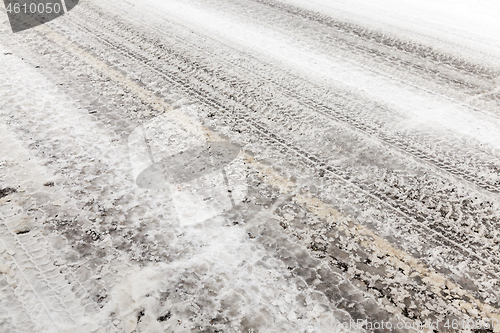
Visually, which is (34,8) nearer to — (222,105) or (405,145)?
(222,105)

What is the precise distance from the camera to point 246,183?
3.36m

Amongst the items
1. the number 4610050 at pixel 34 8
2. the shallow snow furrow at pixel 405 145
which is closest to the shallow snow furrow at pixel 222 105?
the shallow snow furrow at pixel 405 145

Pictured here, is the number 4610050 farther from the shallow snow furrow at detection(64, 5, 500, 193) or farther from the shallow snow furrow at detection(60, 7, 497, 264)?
the shallow snow furrow at detection(64, 5, 500, 193)

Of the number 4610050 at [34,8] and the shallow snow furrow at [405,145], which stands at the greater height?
the number 4610050 at [34,8]

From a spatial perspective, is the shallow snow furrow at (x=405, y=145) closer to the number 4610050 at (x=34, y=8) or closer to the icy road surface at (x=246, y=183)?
the icy road surface at (x=246, y=183)

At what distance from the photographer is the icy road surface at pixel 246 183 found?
7.95 ft

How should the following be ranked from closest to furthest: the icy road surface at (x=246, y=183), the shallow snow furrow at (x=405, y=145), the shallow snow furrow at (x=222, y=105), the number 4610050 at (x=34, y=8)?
1. the icy road surface at (x=246, y=183)
2. the shallow snow furrow at (x=222, y=105)
3. the shallow snow furrow at (x=405, y=145)
4. the number 4610050 at (x=34, y=8)

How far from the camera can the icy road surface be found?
A: 7.95 ft

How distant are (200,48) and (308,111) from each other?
2273 mm

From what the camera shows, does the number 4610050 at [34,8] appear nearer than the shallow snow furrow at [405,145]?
No

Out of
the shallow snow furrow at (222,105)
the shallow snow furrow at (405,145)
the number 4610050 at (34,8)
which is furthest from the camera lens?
the number 4610050 at (34,8)

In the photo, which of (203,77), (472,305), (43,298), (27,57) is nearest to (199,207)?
(43,298)

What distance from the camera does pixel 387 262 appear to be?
270 centimetres

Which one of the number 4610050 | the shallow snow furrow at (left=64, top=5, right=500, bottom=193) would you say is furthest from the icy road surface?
the number 4610050
